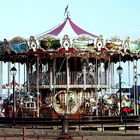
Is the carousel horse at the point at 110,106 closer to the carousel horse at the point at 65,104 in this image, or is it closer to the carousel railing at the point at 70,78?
the carousel railing at the point at 70,78

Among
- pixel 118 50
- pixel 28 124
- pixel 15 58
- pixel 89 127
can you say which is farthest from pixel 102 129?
pixel 15 58

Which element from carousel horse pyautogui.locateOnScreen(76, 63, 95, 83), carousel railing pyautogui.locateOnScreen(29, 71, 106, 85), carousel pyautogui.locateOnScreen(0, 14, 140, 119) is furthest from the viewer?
carousel horse pyautogui.locateOnScreen(76, 63, 95, 83)

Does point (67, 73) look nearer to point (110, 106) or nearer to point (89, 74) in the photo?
point (89, 74)

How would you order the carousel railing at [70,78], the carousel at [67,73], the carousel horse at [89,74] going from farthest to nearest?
the carousel horse at [89,74], the carousel railing at [70,78], the carousel at [67,73]

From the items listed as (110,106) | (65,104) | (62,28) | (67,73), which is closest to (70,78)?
(67,73)

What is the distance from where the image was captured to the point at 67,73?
35812mm

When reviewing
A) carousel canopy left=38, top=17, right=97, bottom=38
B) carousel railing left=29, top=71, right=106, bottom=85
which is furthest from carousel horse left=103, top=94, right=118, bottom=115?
carousel canopy left=38, top=17, right=97, bottom=38

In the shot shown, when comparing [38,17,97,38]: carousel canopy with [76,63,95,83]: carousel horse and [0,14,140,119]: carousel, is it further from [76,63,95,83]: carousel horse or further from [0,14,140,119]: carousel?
Answer: [76,63,95,83]: carousel horse

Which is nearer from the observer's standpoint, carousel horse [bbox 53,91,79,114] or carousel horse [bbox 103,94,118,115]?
carousel horse [bbox 53,91,79,114]

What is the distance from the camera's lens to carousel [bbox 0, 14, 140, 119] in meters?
34.8

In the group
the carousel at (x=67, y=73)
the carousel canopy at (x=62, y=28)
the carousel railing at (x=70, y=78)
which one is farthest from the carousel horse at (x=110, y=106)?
the carousel canopy at (x=62, y=28)

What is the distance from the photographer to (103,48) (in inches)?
1380

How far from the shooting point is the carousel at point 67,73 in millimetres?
34781

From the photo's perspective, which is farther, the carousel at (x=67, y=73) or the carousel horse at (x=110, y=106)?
the carousel horse at (x=110, y=106)
